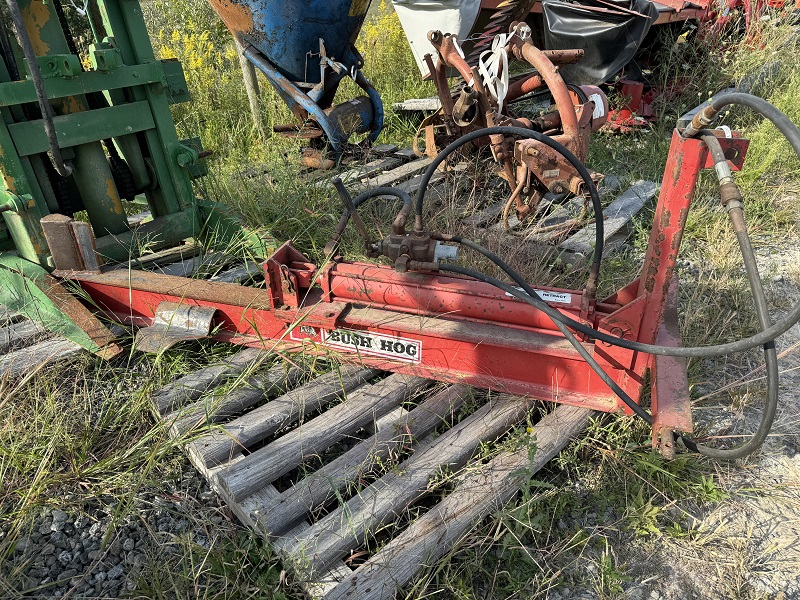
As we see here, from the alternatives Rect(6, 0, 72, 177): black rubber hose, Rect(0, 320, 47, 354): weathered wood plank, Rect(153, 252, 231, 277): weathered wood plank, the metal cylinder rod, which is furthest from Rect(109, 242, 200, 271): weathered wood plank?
Rect(6, 0, 72, 177): black rubber hose

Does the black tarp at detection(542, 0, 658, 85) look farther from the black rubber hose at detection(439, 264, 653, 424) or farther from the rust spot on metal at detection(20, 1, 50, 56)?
the rust spot on metal at detection(20, 1, 50, 56)

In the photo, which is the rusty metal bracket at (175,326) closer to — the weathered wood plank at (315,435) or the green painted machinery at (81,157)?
the green painted machinery at (81,157)

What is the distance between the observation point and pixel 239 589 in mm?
1707

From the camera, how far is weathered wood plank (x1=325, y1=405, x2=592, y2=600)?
A: 1.63 meters

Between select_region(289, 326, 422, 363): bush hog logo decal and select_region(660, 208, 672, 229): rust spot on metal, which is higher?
select_region(660, 208, 672, 229): rust spot on metal

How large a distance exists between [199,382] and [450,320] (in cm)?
108

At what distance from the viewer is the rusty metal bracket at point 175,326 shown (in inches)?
95.3

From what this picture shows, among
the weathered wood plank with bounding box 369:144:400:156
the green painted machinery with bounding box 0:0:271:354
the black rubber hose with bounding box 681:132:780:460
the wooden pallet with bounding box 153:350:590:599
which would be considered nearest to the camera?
the black rubber hose with bounding box 681:132:780:460

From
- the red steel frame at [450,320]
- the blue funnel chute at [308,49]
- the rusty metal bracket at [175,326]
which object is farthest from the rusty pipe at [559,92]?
the rusty metal bracket at [175,326]

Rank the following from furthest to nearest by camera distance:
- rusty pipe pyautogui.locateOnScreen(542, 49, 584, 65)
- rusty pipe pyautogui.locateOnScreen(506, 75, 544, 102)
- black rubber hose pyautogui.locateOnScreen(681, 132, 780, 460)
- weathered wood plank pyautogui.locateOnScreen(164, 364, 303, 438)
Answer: rusty pipe pyautogui.locateOnScreen(506, 75, 544, 102) < rusty pipe pyautogui.locateOnScreen(542, 49, 584, 65) < weathered wood plank pyautogui.locateOnScreen(164, 364, 303, 438) < black rubber hose pyautogui.locateOnScreen(681, 132, 780, 460)

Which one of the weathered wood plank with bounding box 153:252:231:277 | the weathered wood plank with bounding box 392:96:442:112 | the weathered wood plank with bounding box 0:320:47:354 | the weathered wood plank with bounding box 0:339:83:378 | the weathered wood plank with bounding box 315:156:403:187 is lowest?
the weathered wood plank with bounding box 0:339:83:378

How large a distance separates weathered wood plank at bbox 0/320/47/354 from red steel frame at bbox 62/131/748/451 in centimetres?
31

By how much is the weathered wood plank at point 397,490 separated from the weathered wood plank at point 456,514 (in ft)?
0.30

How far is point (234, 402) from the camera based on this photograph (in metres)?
2.27
